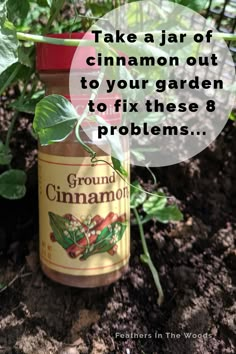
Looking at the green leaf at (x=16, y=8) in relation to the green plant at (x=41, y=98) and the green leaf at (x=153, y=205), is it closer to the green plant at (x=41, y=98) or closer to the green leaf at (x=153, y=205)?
the green plant at (x=41, y=98)

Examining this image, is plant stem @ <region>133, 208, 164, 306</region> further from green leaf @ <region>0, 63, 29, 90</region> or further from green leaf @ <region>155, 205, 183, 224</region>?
green leaf @ <region>0, 63, 29, 90</region>

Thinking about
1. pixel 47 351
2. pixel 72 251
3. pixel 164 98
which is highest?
pixel 164 98

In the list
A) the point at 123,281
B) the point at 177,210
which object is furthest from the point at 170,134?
the point at 123,281

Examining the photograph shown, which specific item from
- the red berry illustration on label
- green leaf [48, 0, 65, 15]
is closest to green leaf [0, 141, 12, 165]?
the red berry illustration on label

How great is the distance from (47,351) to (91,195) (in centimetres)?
23

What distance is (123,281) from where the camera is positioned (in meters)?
0.80

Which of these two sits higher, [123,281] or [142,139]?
[142,139]

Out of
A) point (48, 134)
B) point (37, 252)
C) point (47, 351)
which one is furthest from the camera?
point (37, 252)

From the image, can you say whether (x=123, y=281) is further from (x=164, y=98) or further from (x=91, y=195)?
(x=164, y=98)

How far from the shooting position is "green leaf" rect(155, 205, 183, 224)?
2.69 ft

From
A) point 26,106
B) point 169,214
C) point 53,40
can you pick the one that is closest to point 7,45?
point 53,40

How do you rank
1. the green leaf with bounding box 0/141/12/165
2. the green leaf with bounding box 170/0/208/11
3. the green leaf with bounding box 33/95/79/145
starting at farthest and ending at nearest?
1. the green leaf with bounding box 0/141/12/165
2. the green leaf with bounding box 170/0/208/11
3. the green leaf with bounding box 33/95/79/145

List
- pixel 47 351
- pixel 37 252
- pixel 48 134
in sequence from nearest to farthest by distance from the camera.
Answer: pixel 48 134 → pixel 47 351 → pixel 37 252
